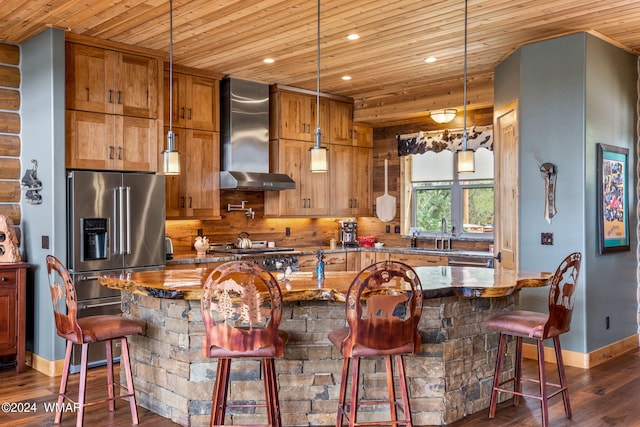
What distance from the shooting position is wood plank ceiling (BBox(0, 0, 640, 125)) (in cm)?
420

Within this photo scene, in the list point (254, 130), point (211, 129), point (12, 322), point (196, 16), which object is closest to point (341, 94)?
point (254, 130)

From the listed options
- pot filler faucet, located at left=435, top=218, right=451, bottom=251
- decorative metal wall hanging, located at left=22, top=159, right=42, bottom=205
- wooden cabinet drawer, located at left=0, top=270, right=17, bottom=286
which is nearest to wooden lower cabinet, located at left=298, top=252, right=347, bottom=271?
pot filler faucet, located at left=435, top=218, right=451, bottom=251

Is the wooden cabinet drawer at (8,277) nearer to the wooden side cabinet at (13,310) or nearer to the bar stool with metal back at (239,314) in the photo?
the wooden side cabinet at (13,310)

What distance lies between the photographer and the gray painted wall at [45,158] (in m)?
4.69

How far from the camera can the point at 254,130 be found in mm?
6598

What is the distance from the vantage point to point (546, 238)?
5043mm

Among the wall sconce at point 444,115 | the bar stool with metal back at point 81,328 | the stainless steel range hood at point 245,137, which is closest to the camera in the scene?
the bar stool with metal back at point 81,328

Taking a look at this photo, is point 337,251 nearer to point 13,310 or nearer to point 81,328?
point 13,310

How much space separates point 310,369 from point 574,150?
2.99m

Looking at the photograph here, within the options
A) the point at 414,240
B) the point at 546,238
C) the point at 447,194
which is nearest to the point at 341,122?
the point at 447,194

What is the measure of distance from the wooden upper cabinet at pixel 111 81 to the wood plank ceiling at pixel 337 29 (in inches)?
6.2

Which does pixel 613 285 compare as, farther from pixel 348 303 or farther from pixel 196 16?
pixel 196 16

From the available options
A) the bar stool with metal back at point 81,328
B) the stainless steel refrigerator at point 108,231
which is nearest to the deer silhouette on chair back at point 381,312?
the bar stool with metal back at point 81,328

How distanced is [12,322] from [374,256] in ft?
13.5
